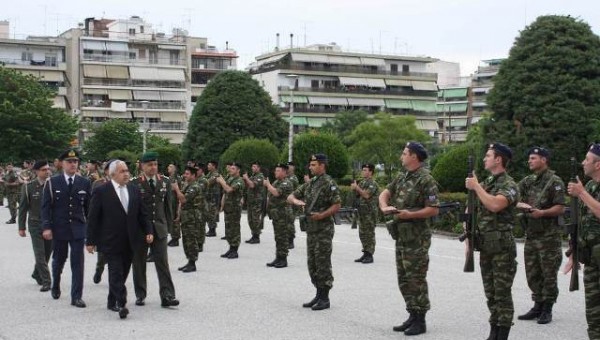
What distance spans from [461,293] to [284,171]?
5.82 metres

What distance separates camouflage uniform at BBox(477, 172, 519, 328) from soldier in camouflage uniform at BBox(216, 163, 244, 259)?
348 inches

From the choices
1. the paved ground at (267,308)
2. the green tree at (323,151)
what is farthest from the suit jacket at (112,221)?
the green tree at (323,151)

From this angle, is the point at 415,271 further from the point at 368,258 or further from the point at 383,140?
the point at 383,140

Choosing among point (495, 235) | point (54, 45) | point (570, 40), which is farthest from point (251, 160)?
point (54, 45)

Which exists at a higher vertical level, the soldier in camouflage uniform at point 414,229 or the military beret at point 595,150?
the military beret at point 595,150

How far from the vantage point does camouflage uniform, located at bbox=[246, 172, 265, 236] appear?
19.3 meters

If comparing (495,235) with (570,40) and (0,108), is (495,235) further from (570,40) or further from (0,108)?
(0,108)

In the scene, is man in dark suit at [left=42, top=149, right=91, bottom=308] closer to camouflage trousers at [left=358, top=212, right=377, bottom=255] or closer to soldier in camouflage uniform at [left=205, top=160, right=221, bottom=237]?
camouflage trousers at [left=358, top=212, right=377, bottom=255]

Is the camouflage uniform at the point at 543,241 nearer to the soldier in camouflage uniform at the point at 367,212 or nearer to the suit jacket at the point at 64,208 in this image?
the suit jacket at the point at 64,208

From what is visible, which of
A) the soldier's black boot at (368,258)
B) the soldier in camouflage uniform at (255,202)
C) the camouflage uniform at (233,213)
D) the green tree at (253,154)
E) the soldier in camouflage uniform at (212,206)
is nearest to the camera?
the soldier's black boot at (368,258)

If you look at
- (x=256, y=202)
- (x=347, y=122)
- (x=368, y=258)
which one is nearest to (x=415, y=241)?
(x=368, y=258)

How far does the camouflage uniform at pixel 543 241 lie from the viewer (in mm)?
9492

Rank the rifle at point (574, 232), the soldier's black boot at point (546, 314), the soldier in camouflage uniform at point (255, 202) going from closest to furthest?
the rifle at point (574, 232)
the soldier's black boot at point (546, 314)
the soldier in camouflage uniform at point (255, 202)

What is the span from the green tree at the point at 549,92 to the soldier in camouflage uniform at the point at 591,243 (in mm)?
15297
